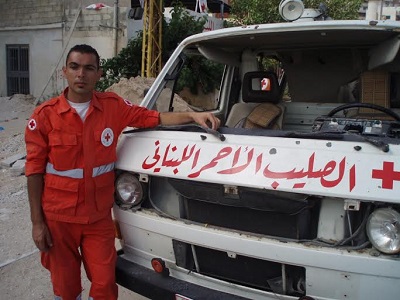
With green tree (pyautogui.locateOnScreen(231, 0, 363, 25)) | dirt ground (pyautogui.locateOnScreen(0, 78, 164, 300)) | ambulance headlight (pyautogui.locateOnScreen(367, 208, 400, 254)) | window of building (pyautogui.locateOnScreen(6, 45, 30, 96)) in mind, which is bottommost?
dirt ground (pyautogui.locateOnScreen(0, 78, 164, 300))

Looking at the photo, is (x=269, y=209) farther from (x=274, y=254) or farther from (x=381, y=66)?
(x=381, y=66)

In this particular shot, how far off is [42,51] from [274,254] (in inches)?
526

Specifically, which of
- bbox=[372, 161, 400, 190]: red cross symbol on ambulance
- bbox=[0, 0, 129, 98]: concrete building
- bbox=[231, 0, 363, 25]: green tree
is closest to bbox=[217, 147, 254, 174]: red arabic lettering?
bbox=[372, 161, 400, 190]: red cross symbol on ambulance

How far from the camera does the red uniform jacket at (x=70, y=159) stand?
2.30 metres

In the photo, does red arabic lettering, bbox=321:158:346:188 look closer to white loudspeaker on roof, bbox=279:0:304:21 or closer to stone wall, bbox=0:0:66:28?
white loudspeaker on roof, bbox=279:0:304:21

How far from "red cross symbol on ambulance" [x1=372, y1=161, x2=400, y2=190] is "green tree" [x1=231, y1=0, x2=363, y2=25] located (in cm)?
1495

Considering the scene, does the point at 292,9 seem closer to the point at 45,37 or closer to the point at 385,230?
the point at 385,230

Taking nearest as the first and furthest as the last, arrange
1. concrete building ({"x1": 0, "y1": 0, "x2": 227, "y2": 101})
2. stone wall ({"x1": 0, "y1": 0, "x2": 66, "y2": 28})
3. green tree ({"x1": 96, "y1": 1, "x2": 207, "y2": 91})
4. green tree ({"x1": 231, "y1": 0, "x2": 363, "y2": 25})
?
green tree ({"x1": 96, "y1": 1, "x2": 207, "y2": 91}) < concrete building ({"x1": 0, "y1": 0, "x2": 227, "y2": 101}) < stone wall ({"x1": 0, "y1": 0, "x2": 66, "y2": 28}) < green tree ({"x1": 231, "y1": 0, "x2": 363, "y2": 25})

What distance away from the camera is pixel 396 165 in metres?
1.91

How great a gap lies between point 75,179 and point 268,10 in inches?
616

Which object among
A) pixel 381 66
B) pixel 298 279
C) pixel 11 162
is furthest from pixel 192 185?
pixel 11 162

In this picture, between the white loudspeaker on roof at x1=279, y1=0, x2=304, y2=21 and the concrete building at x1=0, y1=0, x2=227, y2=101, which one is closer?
the white loudspeaker on roof at x1=279, y1=0, x2=304, y2=21

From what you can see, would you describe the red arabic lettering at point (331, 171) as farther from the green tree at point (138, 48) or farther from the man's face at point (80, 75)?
the green tree at point (138, 48)

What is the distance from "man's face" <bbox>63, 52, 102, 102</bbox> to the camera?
239 centimetres
